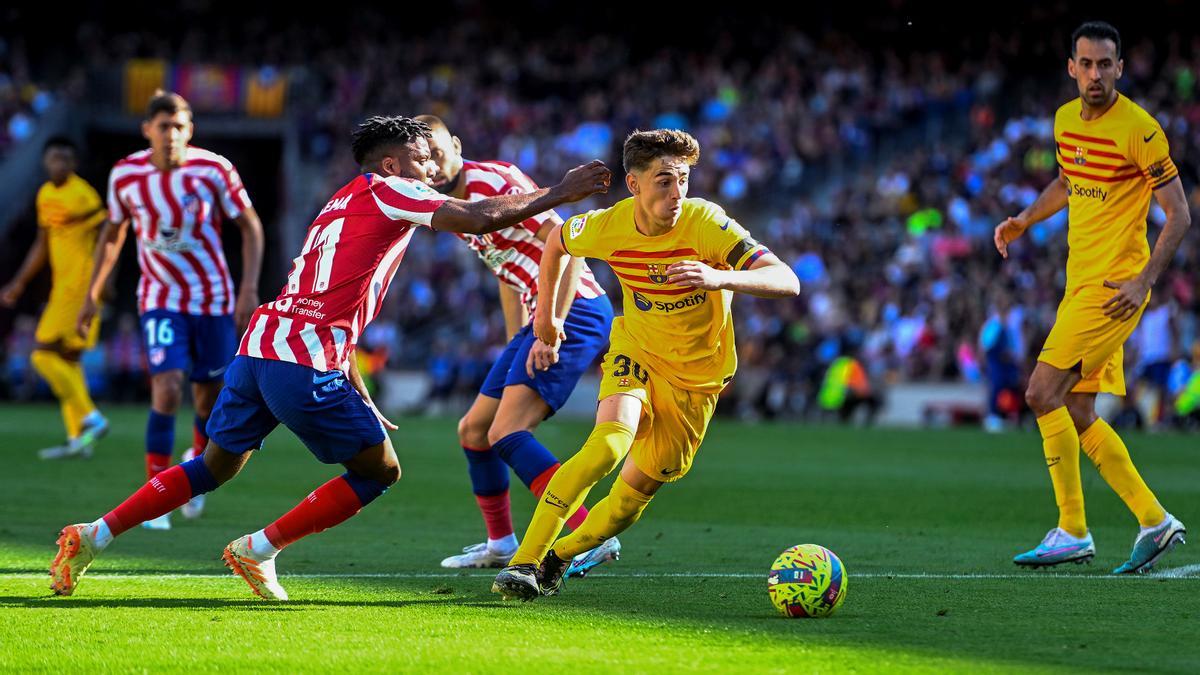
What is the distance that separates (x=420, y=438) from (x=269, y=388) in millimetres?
13066

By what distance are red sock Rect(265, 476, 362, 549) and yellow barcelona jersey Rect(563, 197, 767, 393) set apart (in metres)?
1.24

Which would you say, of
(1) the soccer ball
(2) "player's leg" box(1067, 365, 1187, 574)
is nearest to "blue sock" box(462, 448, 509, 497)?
(1) the soccer ball

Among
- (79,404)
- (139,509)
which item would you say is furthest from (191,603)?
(79,404)

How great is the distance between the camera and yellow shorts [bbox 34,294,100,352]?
1355 centimetres

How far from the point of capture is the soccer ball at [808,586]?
18.5 ft

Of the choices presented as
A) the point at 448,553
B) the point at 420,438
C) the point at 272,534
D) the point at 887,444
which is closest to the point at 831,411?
the point at 887,444

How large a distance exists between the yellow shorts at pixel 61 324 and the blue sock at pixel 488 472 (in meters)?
6.96

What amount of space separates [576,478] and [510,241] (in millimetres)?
1750

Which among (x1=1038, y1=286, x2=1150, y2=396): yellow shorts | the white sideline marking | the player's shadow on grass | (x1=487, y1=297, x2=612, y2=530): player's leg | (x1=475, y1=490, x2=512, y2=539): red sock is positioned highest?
(x1=1038, y1=286, x2=1150, y2=396): yellow shorts

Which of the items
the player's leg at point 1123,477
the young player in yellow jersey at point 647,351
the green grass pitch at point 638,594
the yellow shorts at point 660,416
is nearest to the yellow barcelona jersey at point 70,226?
the green grass pitch at point 638,594

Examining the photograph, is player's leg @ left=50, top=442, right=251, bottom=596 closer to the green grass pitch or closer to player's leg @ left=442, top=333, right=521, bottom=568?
the green grass pitch

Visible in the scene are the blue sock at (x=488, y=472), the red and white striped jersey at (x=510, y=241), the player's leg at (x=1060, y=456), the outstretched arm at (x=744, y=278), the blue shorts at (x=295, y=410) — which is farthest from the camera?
the blue sock at (x=488, y=472)

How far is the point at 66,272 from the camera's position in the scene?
530 inches

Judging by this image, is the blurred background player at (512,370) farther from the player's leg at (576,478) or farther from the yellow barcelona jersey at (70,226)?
the yellow barcelona jersey at (70,226)
